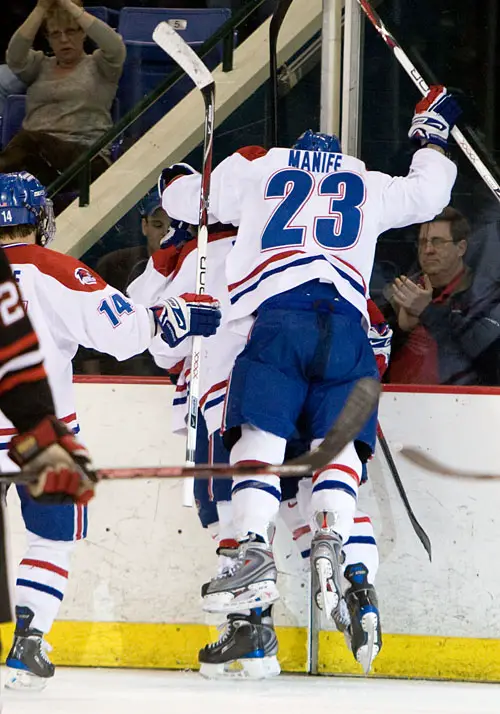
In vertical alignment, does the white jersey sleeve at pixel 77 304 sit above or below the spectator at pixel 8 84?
below

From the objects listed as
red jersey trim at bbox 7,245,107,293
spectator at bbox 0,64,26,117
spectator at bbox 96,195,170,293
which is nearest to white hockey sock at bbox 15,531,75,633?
red jersey trim at bbox 7,245,107,293

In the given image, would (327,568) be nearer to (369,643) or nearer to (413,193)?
(369,643)

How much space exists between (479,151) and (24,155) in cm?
159

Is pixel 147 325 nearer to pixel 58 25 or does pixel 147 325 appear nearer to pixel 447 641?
pixel 447 641

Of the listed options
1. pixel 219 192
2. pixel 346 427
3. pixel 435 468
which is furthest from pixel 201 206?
pixel 346 427

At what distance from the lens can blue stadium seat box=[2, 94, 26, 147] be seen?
14.9ft

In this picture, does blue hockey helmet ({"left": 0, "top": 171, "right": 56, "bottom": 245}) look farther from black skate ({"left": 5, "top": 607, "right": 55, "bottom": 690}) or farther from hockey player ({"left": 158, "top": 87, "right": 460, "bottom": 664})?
black skate ({"left": 5, "top": 607, "right": 55, "bottom": 690})

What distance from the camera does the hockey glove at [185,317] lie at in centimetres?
319

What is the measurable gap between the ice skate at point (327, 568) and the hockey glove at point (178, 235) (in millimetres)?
984

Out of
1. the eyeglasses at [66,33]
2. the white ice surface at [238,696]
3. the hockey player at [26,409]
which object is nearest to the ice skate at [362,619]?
the white ice surface at [238,696]

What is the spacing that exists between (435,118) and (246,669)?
1631 millimetres

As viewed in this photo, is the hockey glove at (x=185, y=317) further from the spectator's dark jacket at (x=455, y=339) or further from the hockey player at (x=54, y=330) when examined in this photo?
the spectator's dark jacket at (x=455, y=339)

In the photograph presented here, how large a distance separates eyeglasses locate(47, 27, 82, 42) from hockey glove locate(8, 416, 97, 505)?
2944 mm

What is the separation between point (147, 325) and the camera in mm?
3211
